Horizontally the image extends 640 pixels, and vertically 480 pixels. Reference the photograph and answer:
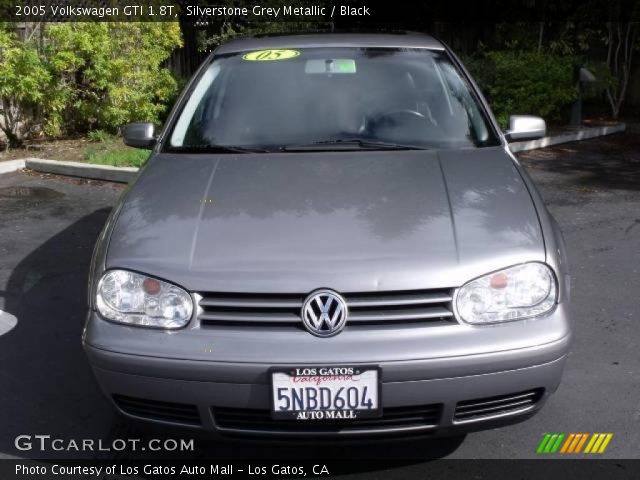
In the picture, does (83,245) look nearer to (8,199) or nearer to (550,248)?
(8,199)

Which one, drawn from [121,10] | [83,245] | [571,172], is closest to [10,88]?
[121,10]

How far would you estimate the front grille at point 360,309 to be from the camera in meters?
2.62

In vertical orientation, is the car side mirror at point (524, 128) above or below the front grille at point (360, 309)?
above

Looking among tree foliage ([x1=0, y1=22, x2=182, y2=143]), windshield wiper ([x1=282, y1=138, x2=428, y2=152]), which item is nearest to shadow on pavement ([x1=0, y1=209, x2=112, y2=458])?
windshield wiper ([x1=282, y1=138, x2=428, y2=152])

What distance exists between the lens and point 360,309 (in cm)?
263

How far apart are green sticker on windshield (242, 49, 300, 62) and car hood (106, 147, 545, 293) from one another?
943mm

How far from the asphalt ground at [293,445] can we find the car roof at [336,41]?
1785 millimetres

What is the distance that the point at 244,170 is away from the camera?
3422 millimetres

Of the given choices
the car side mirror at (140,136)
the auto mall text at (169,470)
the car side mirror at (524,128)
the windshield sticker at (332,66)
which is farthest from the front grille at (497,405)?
the car side mirror at (140,136)

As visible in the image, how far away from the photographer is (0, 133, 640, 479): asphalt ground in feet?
10.5

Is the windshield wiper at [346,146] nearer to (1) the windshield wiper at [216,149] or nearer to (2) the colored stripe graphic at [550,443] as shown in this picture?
(1) the windshield wiper at [216,149]

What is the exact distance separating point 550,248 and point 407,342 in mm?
682

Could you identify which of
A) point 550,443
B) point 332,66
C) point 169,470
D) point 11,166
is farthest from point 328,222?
point 11,166

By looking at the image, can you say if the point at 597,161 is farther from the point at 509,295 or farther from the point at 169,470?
the point at 169,470
